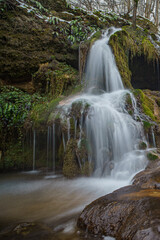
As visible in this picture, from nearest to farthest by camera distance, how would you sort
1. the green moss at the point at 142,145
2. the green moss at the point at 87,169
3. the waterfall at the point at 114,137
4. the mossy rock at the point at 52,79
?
the waterfall at the point at 114,137
the green moss at the point at 87,169
the green moss at the point at 142,145
the mossy rock at the point at 52,79

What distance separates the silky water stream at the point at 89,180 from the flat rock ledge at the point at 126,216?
23 cm

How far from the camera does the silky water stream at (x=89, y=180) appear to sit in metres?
2.23

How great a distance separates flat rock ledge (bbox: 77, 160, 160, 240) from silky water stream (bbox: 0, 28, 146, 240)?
0.77 feet

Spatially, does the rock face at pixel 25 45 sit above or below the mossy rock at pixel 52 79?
above

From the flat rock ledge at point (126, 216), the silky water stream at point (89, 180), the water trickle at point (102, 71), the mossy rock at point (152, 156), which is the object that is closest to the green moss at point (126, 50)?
the water trickle at point (102, 71)

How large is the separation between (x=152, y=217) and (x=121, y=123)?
3.64 metres

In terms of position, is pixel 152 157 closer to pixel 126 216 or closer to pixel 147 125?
pixel 147 125

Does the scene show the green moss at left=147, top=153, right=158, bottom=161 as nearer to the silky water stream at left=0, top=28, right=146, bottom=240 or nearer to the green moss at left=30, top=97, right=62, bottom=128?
the silky water stream at left=0, top=28, right=146, bottom=240

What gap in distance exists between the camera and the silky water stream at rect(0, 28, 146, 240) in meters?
2.23

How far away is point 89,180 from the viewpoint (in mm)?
3906

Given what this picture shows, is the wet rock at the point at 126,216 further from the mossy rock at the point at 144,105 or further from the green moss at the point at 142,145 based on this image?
the mossy rock at the point at 144,105

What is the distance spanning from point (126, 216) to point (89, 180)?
2.48m

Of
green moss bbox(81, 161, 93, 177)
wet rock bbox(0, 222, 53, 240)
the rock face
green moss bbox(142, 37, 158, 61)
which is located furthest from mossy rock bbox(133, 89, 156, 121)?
wet rock bbox(0, 222, 53, 240)

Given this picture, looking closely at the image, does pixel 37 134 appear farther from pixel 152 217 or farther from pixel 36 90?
pixel 152 217
